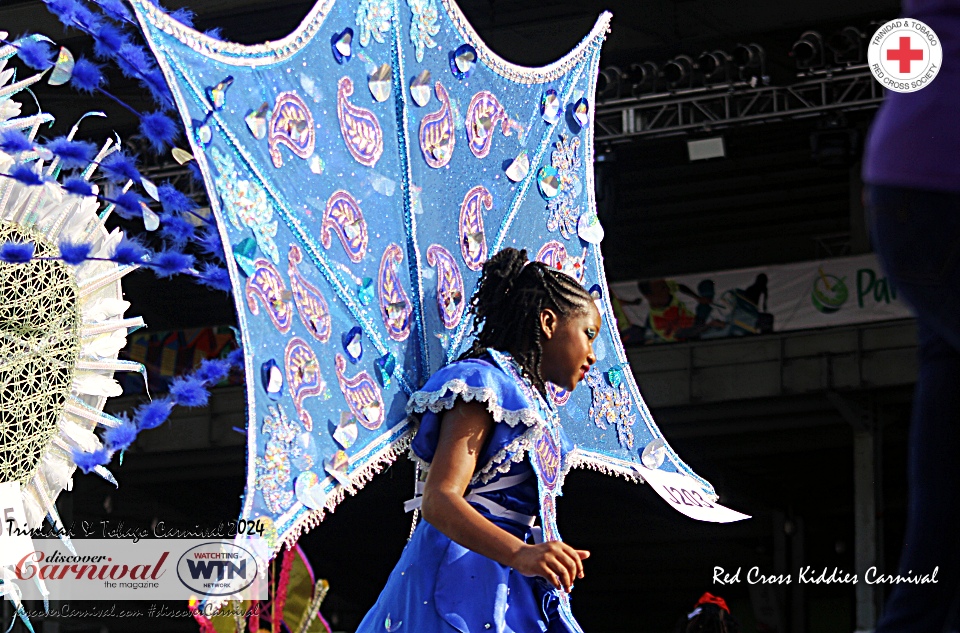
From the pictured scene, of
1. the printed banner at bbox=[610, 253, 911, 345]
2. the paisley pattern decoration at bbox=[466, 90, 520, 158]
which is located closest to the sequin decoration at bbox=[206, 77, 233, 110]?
the paisley pattern decoration at bbox=[466, 90, 520, 158]

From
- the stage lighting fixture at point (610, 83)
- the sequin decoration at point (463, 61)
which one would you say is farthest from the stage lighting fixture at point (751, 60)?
the sequin decoration at point (463, 61)

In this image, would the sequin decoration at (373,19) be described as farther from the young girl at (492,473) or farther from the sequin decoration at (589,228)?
the sequin decoration at (589,228)

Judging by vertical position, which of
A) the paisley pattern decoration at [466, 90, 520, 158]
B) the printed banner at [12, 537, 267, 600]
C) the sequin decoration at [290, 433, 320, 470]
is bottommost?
the printed banner at [12, 537, 267, 600]

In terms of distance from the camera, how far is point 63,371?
347 centimetres

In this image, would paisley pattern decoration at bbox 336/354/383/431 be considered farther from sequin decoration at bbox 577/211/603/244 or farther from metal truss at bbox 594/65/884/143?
metal truss at bbox 594/65/884/143

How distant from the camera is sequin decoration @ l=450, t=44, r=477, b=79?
3209 millimetres

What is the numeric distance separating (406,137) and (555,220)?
76 cm

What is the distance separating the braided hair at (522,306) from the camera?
283 centimetres

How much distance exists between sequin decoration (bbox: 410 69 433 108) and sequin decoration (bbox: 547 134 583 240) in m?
0.65

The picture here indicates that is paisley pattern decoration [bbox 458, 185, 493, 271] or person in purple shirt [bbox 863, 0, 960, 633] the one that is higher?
paisley pattern decoration [bbox 458, 185, 493, 271]

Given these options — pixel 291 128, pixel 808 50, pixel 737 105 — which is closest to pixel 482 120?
pixel 291 128

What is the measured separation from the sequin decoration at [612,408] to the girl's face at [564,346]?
2.19 feet

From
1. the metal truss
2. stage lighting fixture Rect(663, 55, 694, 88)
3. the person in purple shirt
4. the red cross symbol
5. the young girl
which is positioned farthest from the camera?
stage lighting fixture Rect(663, 55, 694, 88)

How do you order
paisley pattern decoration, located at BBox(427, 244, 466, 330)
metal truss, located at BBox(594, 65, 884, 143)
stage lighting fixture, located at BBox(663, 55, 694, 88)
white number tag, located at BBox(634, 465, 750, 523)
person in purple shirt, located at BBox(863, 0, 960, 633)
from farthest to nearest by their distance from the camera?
stage lighting fixture, located at BBox(663, 55, 694, 88), metal truss, located at BBox(594, 65, 884, 143), white number tag, located at BBox(634, 465, 750, 523), paisley pattern decoration, located at BBox(427, 244, 466, 330), person in purple shirt, located at BBox(863, 0, 960, 633)
